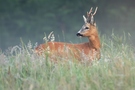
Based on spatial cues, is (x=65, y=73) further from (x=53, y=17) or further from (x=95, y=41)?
(x=53, y=17)

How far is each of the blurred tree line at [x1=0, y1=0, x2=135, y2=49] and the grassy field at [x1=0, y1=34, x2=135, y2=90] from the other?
26.4 ft

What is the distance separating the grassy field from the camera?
5.79 meters

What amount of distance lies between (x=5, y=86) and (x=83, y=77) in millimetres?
791

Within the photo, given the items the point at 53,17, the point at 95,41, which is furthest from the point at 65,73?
the point at 53,17

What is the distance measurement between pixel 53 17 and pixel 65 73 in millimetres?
9119

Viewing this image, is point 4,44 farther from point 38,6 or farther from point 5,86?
point 5,86

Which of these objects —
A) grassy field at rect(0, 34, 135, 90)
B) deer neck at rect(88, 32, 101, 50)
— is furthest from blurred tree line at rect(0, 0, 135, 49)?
grassy field at rect(0, 34, 135, 90)

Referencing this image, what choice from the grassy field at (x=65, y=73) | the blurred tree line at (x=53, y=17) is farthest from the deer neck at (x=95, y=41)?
the blurred tree line at (x=53, y=17)

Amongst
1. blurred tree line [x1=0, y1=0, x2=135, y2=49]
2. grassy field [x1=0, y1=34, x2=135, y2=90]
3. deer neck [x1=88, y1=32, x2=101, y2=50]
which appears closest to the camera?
grassy field [x1=0, y1=34, x2=135, y2=90]

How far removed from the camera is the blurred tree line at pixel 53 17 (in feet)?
49.8

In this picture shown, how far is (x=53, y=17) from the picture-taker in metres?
15.3

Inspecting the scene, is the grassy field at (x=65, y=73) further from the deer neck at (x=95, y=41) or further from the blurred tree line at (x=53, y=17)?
the blurred tree line at (x=53, y=17)

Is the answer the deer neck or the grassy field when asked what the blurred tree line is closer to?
the deer neck

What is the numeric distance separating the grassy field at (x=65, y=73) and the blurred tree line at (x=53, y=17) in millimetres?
8037
